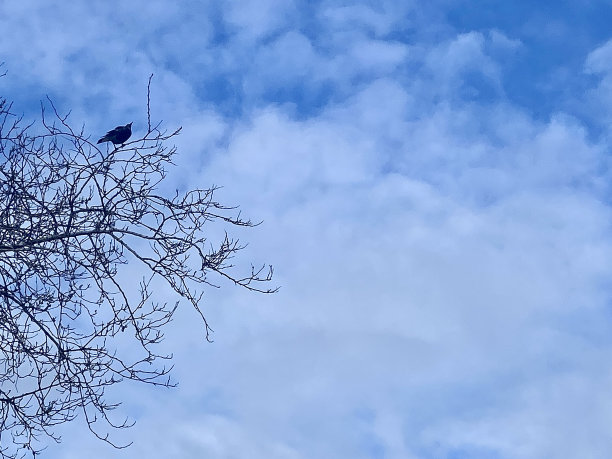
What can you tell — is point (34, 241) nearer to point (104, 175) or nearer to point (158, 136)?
point (104, 175)

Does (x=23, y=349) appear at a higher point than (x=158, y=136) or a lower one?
lower

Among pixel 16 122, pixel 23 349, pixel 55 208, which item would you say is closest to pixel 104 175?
pixel 55 208

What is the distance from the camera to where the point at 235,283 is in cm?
679

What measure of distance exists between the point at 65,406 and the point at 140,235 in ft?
5.31

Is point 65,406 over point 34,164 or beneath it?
beneath

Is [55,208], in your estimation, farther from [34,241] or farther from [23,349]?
[23,349]

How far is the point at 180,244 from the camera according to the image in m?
6.87

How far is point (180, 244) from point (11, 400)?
2.04 metres

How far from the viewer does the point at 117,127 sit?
8.56 metres

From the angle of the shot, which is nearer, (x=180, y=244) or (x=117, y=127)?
(x=180, y=244)

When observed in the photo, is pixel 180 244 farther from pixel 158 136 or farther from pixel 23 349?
pixel 23 349

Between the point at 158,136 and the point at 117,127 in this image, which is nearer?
the point at 158,136

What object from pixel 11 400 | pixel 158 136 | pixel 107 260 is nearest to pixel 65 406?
pixel 11 400

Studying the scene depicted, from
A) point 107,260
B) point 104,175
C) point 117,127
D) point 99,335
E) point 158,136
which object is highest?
point 117,127
